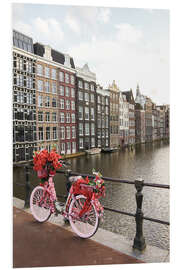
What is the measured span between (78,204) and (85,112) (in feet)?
16.6

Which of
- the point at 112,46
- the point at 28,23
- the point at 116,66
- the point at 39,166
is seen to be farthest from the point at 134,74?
the point at 39,166

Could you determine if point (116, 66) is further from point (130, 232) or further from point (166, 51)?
point (130, 232)

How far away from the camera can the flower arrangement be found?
289cm

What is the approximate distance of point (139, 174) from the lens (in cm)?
806

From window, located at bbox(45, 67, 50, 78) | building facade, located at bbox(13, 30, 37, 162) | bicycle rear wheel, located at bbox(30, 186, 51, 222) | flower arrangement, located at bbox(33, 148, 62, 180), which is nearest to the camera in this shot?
flower arrangement, located at bbox(33, 148, 62, 180)

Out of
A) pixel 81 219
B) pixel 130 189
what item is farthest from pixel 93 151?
pixel 81 219

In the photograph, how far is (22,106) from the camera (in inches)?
198

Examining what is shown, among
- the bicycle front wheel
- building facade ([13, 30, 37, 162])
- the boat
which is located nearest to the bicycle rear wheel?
the bicycle front wheel

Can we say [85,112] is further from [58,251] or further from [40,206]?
[58,251]

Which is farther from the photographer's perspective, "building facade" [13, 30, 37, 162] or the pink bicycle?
"building facade" [13, 30, 37, 162]

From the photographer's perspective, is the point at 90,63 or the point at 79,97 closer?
the point at 90,63

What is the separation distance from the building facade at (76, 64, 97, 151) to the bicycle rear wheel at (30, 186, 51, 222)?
10.2 ft

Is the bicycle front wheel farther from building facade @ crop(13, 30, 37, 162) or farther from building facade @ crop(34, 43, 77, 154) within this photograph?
building facade @ crop(34, 43, 77, 154)
